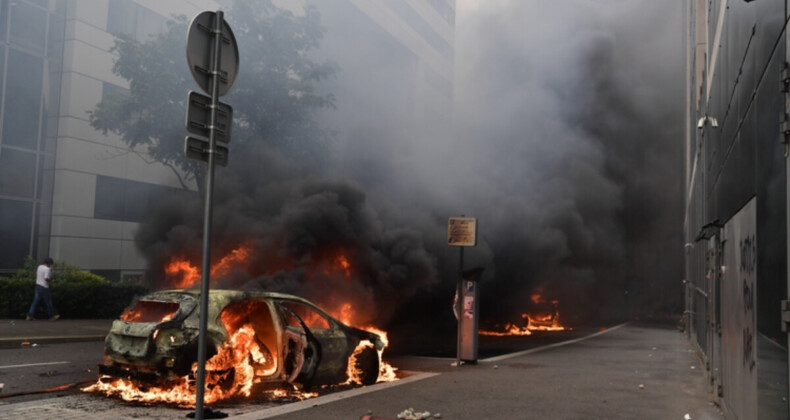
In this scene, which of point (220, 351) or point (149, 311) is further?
point (149, 311)

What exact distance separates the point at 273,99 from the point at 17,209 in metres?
10.5

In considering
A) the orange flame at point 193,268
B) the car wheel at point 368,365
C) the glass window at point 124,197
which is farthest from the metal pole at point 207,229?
the glass window at point 124,197

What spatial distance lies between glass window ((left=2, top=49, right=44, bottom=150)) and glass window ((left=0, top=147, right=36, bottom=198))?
1.17ft

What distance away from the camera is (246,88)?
68.3 feet

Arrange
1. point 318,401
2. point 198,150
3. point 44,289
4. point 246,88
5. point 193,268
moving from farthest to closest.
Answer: point 246,88 < point 193,268 < point 44,289 < point 318,401 < point 198,150

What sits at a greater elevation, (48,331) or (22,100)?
(22,100)

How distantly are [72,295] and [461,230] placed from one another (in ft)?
37.4

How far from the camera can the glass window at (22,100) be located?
2366 cm

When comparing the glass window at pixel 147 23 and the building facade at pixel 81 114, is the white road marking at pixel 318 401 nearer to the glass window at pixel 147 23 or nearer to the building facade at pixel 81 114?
the building facade at pixel 81 114

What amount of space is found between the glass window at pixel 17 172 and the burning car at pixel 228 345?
19267 mm

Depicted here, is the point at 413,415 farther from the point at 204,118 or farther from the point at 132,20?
the point at 132,20

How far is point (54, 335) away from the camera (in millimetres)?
12812

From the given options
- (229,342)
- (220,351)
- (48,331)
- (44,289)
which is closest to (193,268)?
(44,289)

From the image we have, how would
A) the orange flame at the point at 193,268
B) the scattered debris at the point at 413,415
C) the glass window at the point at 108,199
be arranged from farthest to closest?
the glass window at the point at 108,199 → the orange flame at the point at 193,268 → the scattered debris at the point at 413,415
